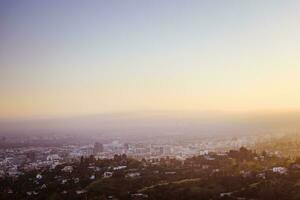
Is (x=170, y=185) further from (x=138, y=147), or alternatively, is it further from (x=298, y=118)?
(x=298, y=118)

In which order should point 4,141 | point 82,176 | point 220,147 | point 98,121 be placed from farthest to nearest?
point 98,121 < point 220,147 < point 4,141 < point 82,176

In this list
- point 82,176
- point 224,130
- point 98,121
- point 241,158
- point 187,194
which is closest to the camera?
point 187,194

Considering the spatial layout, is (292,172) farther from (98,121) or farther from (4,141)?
(98,121)

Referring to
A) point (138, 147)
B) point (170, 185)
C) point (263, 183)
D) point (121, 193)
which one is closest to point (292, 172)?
point (263, 183)

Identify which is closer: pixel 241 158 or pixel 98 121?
pixel 241 158

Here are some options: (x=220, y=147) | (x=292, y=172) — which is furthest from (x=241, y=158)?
(x=220, y=147)

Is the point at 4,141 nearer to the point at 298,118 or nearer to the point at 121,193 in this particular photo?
the point at 121,193

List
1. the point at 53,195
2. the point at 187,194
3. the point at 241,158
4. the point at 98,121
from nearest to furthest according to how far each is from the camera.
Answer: the point at 187,194
the point at 53,195
the point at 241,158
the point at 98,121

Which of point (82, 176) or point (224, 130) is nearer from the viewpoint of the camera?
point (82, 176)

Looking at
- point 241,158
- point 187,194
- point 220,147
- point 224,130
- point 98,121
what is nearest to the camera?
point 187,194
